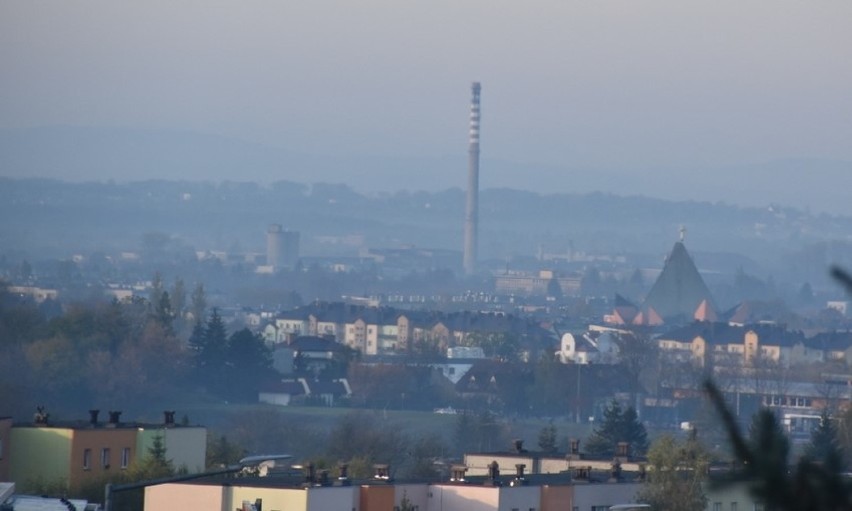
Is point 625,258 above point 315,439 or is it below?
above

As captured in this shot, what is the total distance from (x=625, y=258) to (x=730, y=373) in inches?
4240

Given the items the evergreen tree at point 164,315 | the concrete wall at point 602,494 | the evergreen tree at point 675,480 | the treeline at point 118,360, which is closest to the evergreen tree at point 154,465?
the concrete wall at point 602,494

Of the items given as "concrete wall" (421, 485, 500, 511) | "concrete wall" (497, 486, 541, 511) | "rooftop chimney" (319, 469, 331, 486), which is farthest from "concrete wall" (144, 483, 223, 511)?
"concrete wall" (497, 486, 541, 511)

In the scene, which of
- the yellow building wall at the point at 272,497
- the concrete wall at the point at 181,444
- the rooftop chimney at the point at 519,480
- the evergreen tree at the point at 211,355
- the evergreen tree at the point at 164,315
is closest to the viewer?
the yellow building wall at the point at 272,497

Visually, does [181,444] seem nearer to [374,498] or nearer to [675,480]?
[675,480]

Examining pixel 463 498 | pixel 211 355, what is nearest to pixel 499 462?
pixel 463 498

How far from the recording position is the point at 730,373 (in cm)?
5181

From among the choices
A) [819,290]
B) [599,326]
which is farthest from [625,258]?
[599,326]

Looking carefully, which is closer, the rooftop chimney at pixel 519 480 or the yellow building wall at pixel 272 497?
the yellow building wall at pixel 272 497

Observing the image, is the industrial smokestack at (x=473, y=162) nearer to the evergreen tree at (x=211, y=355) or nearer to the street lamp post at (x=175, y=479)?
the evergreen tree at (x=211, y=355)

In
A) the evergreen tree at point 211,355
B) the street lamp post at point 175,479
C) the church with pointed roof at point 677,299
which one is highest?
the church with pointed roof at point 677,299

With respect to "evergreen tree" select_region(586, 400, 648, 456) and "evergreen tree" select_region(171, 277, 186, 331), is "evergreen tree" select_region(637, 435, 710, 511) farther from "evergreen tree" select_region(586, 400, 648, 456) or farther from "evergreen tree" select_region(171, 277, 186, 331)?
"evergreen tree" select_region(171, 277, 186, 331)

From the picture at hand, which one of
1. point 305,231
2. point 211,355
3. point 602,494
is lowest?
point 602,494

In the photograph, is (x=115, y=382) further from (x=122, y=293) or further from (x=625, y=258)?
(x=625, y=258)
